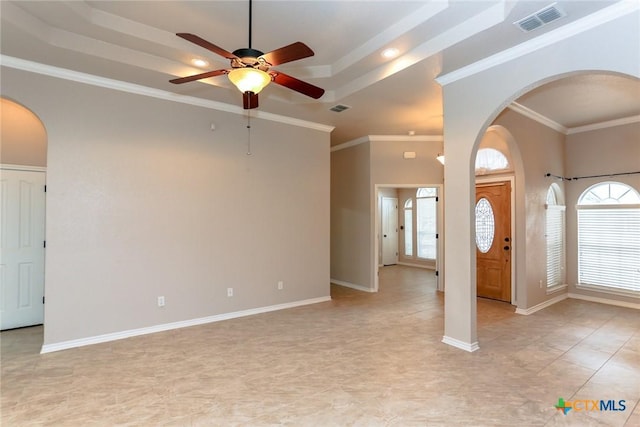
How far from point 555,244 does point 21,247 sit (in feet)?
27.1

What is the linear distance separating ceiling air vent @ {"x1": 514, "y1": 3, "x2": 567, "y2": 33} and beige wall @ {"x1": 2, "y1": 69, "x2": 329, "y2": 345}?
347 cm

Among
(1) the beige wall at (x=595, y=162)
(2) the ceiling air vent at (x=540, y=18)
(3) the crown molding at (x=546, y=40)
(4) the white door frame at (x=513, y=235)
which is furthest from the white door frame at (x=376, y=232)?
(2) the ceiling air vent at (x=540, y=18)

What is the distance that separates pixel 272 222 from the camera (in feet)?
17.0

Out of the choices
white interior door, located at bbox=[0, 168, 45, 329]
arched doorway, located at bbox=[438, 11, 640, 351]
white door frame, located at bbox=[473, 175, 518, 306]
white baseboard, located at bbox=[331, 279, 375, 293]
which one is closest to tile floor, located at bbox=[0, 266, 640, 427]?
white interior door, located at bbox=[0, 168, 45, 329]

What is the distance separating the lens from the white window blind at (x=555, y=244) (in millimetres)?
5637

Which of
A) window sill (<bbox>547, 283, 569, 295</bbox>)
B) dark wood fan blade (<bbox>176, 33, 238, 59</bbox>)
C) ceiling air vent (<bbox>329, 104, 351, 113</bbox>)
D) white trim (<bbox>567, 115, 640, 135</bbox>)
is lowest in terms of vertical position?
window sill (<bbox>547, 283, 569, 295</bbox>)

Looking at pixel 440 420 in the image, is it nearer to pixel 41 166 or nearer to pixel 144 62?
pixel 144 62

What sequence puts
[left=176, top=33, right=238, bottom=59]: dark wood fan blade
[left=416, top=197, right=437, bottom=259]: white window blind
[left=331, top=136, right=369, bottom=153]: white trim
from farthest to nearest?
[left=416, top=197, right=437, bottom=259]: white window blind < [left=331, top=136, right=369, bottom=153]: white trim < [left=176, top=33, right=238, bottom=59]: dark wood fan blade

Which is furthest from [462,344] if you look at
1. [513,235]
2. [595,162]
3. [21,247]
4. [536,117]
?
[21,247]

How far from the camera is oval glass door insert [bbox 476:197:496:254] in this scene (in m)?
5.88

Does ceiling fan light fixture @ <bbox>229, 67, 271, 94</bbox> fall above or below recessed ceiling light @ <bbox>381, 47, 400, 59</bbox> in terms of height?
below

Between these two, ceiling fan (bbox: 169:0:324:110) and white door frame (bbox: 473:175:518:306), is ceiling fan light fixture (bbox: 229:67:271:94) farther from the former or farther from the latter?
white door frame (bbox: 473:175:518:306)

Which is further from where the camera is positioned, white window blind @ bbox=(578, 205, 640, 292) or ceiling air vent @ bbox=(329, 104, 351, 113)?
white window blind @ bbox=(578, 205, 640, 292)

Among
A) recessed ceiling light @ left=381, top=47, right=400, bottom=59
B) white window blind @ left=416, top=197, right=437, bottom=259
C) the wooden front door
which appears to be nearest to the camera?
recessed ceiling light @ left=381, top=47, right=400, bottom=59
